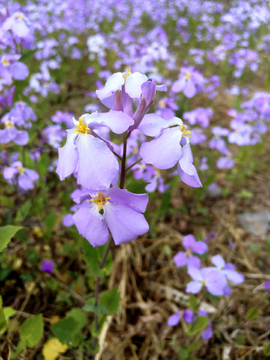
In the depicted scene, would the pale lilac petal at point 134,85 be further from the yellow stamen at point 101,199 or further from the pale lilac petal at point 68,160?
the yellow stamen at point 101,199

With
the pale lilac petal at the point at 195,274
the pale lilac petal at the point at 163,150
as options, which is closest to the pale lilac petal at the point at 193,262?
the pale lilac petal at the point at 195,274

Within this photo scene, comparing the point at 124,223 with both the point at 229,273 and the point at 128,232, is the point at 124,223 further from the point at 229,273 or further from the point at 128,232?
the point at 229,273

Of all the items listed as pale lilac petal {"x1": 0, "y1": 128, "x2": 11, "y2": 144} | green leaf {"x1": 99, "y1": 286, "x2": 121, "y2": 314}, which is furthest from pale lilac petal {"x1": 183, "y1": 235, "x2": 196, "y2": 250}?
pale lilac petal {"x1": 0, "y1": 128, "x2": 11, "y2": 144}

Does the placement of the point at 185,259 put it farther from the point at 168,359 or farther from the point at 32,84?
the point at 32,84

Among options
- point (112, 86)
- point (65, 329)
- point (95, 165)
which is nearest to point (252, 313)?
point (65, 329)

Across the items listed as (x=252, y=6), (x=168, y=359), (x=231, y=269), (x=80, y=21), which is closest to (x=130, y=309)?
(x=168, y=359)

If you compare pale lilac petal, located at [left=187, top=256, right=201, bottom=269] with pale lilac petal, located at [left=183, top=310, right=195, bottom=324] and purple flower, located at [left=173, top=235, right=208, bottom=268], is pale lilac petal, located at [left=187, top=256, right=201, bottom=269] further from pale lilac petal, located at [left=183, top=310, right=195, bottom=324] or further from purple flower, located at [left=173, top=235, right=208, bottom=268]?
pale lilac petal, located at [left=183, top=310, right=195, bottom=324]
